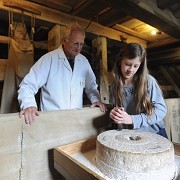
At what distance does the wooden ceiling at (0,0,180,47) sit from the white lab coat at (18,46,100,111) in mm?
601

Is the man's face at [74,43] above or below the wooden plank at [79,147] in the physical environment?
above

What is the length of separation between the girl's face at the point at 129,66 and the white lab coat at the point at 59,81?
360 mm

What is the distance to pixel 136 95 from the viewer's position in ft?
3.79

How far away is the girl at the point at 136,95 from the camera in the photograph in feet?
3.51

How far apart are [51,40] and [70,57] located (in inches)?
27.3

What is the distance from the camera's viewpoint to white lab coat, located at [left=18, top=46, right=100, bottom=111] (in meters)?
1.38

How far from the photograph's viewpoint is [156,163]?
0.69 meters

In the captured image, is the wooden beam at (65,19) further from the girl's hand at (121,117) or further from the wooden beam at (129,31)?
the girl's hand at (121,117)

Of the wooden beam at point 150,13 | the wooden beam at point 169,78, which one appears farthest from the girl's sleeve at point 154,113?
the wooden beam at point 169,78

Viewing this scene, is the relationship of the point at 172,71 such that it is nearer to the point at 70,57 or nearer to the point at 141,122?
the point at 70,57

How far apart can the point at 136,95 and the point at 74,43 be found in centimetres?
66

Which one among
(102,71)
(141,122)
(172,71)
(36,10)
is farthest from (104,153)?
(172,71)

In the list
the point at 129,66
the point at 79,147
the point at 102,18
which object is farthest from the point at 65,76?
the point at 102,18

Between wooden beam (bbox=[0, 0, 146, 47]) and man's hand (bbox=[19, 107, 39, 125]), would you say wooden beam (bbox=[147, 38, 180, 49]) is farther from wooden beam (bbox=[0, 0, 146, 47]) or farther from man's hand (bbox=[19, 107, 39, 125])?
man's hand (bbox=[19, 107, 39, 125])
